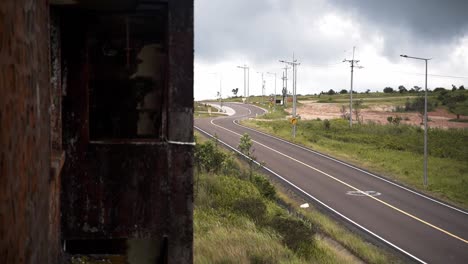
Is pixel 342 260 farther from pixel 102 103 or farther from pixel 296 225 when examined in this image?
pixel 102 103

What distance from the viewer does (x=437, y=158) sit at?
38531mm

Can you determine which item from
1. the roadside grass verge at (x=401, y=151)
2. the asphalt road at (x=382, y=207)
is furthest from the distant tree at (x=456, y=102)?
the asphalt road at (x=382, y=207)

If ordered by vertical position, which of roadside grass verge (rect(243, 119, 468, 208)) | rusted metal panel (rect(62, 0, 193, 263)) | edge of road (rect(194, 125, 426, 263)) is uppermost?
rusted metal panel (rect(62, 0, 193, 263))

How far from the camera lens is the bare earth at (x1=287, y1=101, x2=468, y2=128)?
75.8 meters

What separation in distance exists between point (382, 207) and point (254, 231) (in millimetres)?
10992

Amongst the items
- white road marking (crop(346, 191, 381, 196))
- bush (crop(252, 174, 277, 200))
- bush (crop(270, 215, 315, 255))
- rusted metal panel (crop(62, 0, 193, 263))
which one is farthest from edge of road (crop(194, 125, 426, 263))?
rusted metal panel (crop(62, 0, 193, 263))

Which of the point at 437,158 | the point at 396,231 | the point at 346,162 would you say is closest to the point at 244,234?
the point at 396,231

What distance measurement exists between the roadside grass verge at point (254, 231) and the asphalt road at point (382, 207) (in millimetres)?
1654

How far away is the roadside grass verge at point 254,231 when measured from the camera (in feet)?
38.3

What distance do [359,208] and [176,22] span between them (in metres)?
18.1

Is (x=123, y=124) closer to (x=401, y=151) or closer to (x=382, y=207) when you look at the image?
(x=382, y=207)

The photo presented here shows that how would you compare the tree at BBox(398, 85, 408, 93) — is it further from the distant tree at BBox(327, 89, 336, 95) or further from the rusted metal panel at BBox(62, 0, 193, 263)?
the rusted metal panel at BBox(62, 0, 193, 263)

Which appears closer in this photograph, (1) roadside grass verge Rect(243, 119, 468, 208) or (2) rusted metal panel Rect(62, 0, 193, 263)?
(2) rusted metal panel Rect(62, 0, 193, 263)

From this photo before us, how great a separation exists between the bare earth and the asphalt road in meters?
43.5
